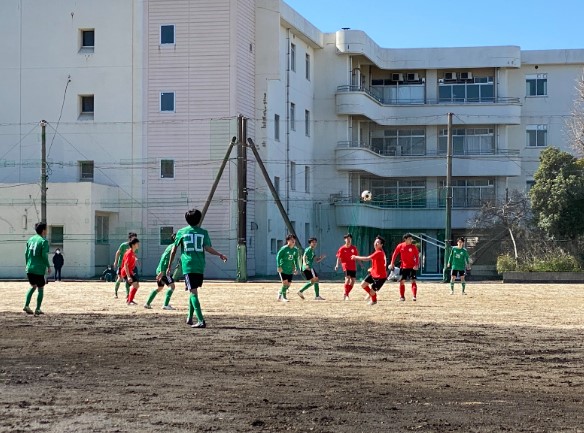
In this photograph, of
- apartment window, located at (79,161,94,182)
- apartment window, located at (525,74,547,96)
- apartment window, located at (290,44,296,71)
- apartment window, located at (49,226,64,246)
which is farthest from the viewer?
apartment window, located at (525,74,547,96)

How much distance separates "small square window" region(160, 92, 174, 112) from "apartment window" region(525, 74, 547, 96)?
26743 mm

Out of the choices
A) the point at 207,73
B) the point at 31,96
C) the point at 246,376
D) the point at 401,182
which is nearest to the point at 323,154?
the point at 401,182

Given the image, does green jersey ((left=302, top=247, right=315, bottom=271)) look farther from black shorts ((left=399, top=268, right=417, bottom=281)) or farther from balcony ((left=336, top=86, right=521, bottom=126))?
balcony ((left=336, top=86, right=521, bottom=126))

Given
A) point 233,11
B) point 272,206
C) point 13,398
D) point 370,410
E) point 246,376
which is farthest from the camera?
point 272,206

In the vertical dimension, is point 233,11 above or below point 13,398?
above

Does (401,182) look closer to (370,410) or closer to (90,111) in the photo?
(90,111)

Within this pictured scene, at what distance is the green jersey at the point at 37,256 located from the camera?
838 inches

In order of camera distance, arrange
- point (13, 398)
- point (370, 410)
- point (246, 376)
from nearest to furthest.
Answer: point (370, 410), point (13, 398), point (246, 376)

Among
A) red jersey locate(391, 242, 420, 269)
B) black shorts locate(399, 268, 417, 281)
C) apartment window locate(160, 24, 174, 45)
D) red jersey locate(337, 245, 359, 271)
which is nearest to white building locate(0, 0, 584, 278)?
apartment window locate(160, 24, 174, 45)

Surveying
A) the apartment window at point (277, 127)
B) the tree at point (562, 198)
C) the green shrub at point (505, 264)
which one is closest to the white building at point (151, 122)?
the apartment window at point (277, 127)

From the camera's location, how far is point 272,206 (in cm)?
6000

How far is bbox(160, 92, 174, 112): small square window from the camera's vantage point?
57125mm

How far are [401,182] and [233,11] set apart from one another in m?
20.2

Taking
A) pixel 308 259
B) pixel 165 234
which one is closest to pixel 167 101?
pixel 165 234
